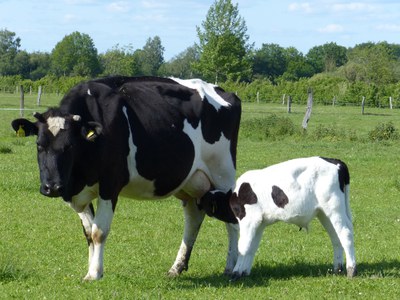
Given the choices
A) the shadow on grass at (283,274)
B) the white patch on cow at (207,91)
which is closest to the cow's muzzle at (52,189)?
the shadow on grass at (283,274)

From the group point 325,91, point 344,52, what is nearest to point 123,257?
point 325,91

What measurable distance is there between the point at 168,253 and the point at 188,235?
102cm

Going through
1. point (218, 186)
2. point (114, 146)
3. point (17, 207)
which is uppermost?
point (114, 146)

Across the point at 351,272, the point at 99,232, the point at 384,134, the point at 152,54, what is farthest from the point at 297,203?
the point at 152,54

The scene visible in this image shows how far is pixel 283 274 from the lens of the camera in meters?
9.09

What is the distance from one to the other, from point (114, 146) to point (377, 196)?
30.2 feet

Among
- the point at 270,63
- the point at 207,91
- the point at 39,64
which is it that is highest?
the point at 270,63

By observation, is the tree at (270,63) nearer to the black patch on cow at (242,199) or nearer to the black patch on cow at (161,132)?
the black patch on cow at (161,132)

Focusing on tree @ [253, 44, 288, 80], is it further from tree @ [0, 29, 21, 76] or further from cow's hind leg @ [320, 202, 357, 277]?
cow's hind leg @ [320, 202, 357, 277]

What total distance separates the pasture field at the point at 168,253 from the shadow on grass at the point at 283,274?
0.01 meters

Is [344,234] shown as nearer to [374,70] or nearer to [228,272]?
[228,272]

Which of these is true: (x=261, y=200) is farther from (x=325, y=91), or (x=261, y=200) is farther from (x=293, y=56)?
(x=293, y=56)

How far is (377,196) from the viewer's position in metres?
16.0

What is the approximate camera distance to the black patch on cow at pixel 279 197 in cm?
857
